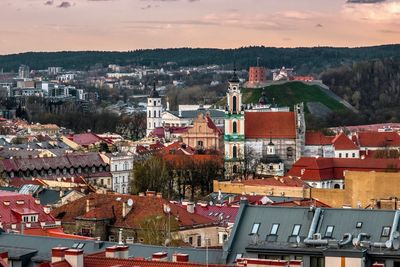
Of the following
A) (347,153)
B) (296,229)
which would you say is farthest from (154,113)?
(296,229)

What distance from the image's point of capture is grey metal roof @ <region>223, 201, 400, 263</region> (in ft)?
122

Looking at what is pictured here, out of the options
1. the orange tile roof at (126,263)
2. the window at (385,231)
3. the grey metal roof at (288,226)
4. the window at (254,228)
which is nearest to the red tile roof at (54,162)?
the grey metal roof at (288,226)

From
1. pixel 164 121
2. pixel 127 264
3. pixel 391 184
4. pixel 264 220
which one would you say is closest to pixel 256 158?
pixel 391 184

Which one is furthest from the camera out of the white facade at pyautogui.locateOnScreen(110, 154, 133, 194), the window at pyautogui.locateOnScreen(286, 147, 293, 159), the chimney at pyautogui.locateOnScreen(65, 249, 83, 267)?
the window at pyautogui.locateOnScreen(286, 147, 293, 159)

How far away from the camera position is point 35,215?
57.1m

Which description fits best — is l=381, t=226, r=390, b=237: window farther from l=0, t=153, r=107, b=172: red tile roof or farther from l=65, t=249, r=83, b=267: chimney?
l=0, t=153, r=107, b=172: red tile roof

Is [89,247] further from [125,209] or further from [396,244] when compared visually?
[125,209]

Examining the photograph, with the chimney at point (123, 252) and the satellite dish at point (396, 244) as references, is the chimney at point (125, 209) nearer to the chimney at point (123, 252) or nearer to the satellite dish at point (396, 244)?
the satellite dish at point (396, 244)

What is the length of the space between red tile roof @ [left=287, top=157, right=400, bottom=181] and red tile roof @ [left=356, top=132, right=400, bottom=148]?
3336 cm

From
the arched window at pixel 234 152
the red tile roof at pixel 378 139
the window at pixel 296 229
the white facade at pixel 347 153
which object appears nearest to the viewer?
the window at pixel 296 229

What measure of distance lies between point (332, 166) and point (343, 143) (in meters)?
25.7

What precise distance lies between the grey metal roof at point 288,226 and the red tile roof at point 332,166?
215 ft

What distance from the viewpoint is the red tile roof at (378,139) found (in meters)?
145

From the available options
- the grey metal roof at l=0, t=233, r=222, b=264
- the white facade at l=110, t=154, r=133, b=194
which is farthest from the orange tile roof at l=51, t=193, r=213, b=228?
the white facade at l=110, t=154, r=133, b=194
